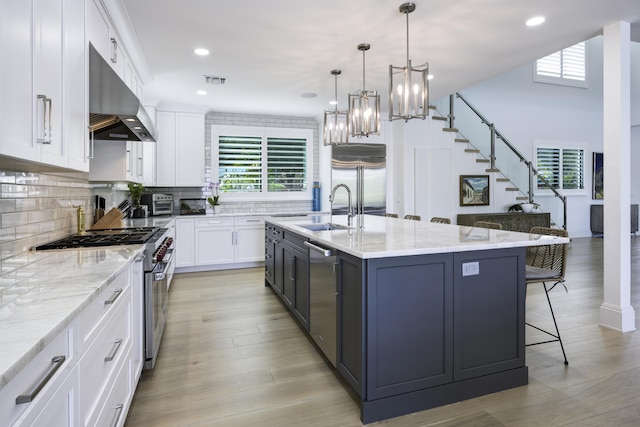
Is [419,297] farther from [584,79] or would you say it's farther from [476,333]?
[584,79]

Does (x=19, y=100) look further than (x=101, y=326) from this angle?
No

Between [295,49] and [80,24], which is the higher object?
[295,49]

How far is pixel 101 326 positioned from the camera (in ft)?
4.84

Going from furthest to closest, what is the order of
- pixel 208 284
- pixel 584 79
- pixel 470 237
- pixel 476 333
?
pixel 584 79, pixel 208 284, pixel 470 237, pixel 476 333

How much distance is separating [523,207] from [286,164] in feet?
15.7

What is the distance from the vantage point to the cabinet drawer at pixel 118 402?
1.50 meters

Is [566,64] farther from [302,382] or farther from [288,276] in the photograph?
[302,382]

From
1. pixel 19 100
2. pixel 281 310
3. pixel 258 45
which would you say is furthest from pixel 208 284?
pixel 19 100

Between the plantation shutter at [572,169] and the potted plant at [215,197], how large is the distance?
8.34 metres

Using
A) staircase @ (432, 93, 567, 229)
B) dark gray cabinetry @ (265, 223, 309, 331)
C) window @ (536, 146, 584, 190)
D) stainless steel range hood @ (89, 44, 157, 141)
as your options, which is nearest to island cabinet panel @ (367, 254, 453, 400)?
dark gray cabinetry @ (265, 223, 309, 331)

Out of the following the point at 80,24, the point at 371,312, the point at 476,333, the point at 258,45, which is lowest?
the point at 476,333

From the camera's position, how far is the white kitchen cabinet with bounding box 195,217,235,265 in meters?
5.59

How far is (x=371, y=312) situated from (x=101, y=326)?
4.13 ft

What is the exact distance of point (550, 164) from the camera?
909cm
